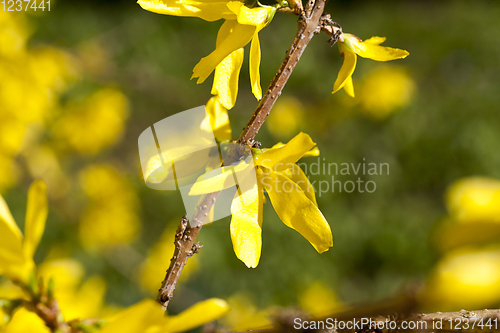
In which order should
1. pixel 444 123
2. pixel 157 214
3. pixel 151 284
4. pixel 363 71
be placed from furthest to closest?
1. pixel 363 71
2. pixel 444 123
3. pixel 157 214
4. pixel 151 284

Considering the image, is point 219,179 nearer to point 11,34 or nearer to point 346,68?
point 346,68

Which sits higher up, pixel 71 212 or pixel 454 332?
pixel 454 332

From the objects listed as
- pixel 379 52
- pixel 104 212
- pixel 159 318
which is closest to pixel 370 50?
pixel 379 52

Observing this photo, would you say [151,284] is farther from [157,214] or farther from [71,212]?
[157,214]

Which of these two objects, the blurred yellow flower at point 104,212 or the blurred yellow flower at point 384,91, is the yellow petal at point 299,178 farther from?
the blurred yellow flower at point 384,91

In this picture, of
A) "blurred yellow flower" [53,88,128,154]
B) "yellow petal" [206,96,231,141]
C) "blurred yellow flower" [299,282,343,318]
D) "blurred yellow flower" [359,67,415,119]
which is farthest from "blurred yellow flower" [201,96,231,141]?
"blurred yellow flower" [359,67,415,119]

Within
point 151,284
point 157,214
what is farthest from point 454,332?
point 157,214

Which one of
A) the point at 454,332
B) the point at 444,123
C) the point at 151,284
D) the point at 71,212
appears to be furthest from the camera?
the point at 444,123
